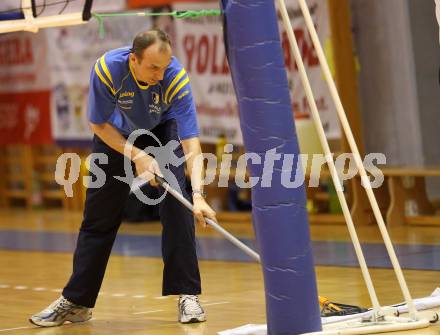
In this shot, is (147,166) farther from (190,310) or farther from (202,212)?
(190,310)

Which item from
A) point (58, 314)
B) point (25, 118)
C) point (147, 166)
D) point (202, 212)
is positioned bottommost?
point (58, 314)

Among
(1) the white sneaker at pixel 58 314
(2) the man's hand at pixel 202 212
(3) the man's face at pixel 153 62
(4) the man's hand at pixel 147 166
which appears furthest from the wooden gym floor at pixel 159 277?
(3) the man's face at pixel 153 62

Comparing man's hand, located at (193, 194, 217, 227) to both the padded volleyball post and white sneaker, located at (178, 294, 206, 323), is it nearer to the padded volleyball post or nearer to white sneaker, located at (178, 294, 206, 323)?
white sneaker, located at (178, 294, 206, 323)

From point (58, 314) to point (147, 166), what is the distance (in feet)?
3.36

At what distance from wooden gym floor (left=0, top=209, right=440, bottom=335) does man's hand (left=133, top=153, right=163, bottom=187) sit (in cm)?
82

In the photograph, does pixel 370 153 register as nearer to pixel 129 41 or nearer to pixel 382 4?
pixel 382 4

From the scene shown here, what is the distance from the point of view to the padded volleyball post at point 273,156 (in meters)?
5.23

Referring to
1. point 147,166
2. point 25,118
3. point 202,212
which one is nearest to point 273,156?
point 202,212

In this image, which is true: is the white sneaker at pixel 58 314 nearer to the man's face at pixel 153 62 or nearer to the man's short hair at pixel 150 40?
the man's face at pixel 153 62

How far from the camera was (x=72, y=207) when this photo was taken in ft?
50.1

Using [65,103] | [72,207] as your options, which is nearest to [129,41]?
[65,103]

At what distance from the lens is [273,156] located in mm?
5227

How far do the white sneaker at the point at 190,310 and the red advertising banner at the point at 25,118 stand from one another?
9.05 meters

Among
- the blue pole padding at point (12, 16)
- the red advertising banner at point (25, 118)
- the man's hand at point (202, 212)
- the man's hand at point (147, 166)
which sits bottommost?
the man's hand at point (202, 212)
